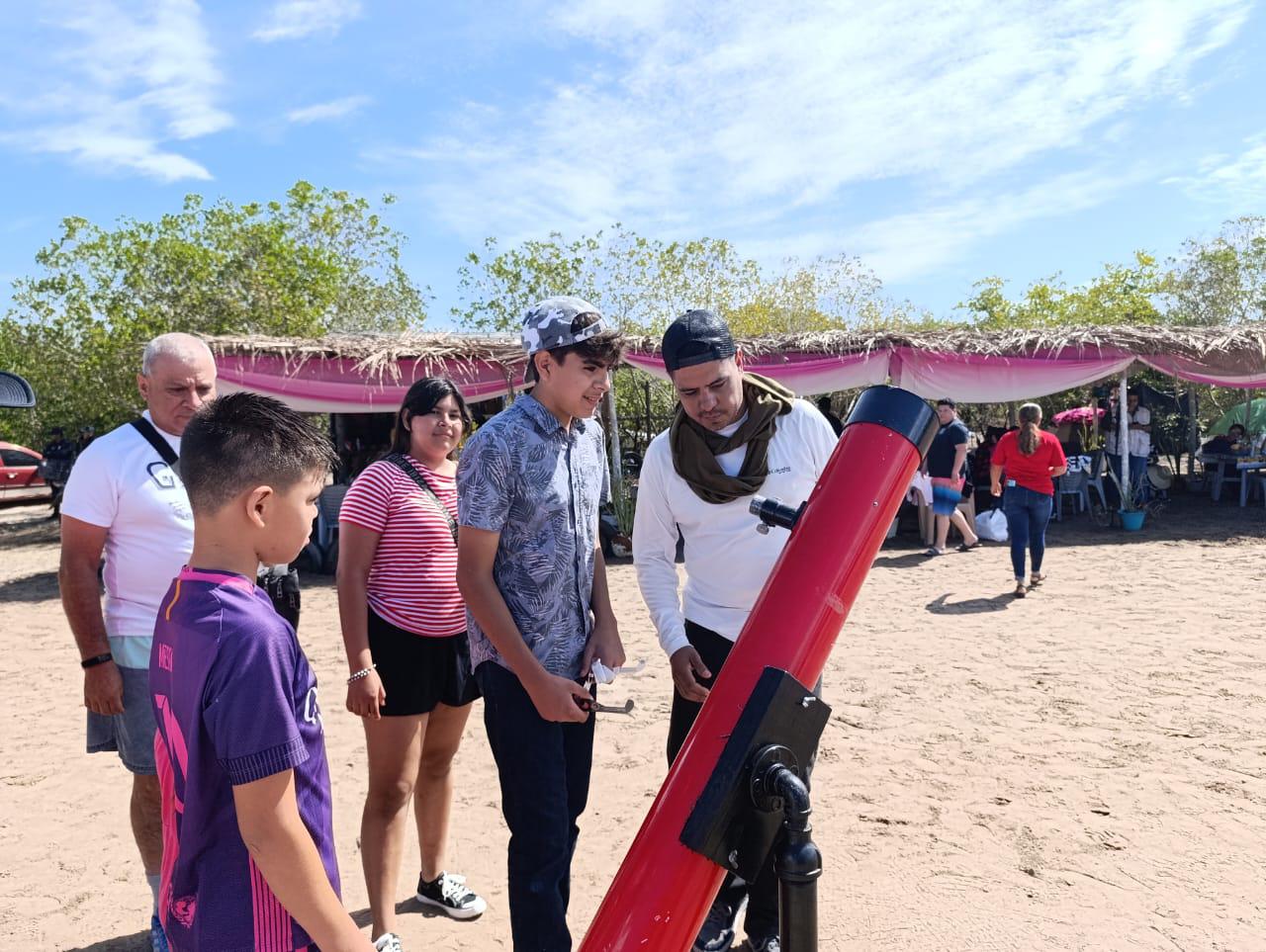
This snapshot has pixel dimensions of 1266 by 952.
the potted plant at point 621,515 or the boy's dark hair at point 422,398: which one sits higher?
the boy's dark hair at point 422,398

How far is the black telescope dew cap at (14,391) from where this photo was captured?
11.6ft

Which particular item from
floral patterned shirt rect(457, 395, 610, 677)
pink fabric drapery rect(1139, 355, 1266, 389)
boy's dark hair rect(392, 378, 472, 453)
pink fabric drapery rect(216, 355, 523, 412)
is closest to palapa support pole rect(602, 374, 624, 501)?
pink fabric drapery rect(216, 355, 523, 412)

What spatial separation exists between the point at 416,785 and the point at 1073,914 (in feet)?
7.79

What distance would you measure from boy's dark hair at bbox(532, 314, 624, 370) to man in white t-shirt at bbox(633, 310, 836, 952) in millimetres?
288

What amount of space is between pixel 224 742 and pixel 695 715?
5.37 feet

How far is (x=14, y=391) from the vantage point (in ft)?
11.7

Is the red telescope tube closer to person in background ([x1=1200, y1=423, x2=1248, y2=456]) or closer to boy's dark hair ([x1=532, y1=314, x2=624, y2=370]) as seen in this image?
boy's dark hair ([x1=532, y1=314, x2=624, y2=370])

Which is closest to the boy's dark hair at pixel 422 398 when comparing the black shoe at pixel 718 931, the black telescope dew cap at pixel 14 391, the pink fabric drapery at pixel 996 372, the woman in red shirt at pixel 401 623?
the woman in red shirt at pixel 401 623

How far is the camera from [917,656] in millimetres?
6539

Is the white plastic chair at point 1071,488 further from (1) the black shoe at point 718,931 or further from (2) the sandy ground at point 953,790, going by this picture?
(1) the black shoe at point 718,931

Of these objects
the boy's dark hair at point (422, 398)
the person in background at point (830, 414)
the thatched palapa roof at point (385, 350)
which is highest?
the thatched palapa roof at point (385, 350)

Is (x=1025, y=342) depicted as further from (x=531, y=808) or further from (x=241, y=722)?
(x=241, y=722)

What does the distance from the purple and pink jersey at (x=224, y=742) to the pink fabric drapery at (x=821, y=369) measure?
11129mm

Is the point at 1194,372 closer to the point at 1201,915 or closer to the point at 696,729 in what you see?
the point at 1201,915
